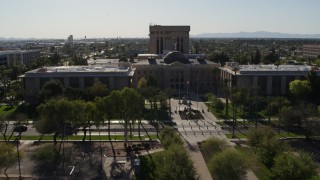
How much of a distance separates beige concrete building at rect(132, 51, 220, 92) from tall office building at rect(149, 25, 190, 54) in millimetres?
39832

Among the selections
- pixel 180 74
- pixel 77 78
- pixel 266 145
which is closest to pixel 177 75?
pixel 180 74

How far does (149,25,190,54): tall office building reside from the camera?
160250mm

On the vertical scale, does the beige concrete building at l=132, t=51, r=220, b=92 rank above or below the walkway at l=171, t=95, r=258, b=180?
above

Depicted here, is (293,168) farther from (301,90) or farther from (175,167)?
(301,90)

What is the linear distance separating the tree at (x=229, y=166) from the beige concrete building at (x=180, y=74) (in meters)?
77.4

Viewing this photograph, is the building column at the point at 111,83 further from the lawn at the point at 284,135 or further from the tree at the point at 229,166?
the tree at the point at 229,166

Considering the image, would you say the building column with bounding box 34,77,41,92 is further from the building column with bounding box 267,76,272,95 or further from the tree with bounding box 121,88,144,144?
the building column with bounding box 267,76,272,95

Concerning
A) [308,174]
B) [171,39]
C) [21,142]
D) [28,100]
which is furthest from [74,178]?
[171,39]

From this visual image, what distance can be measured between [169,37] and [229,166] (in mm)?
127026

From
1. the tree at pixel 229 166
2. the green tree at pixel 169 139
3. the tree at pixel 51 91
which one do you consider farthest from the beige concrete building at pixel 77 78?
the tree at pixel 229 166


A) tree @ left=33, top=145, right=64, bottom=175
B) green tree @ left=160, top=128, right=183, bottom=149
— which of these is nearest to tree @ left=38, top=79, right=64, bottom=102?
tree @ left=33, top=145, right=64, bottom=175

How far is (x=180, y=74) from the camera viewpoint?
11856cm

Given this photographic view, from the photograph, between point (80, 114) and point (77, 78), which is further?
point (77, 78)

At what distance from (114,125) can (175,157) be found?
36.1m
